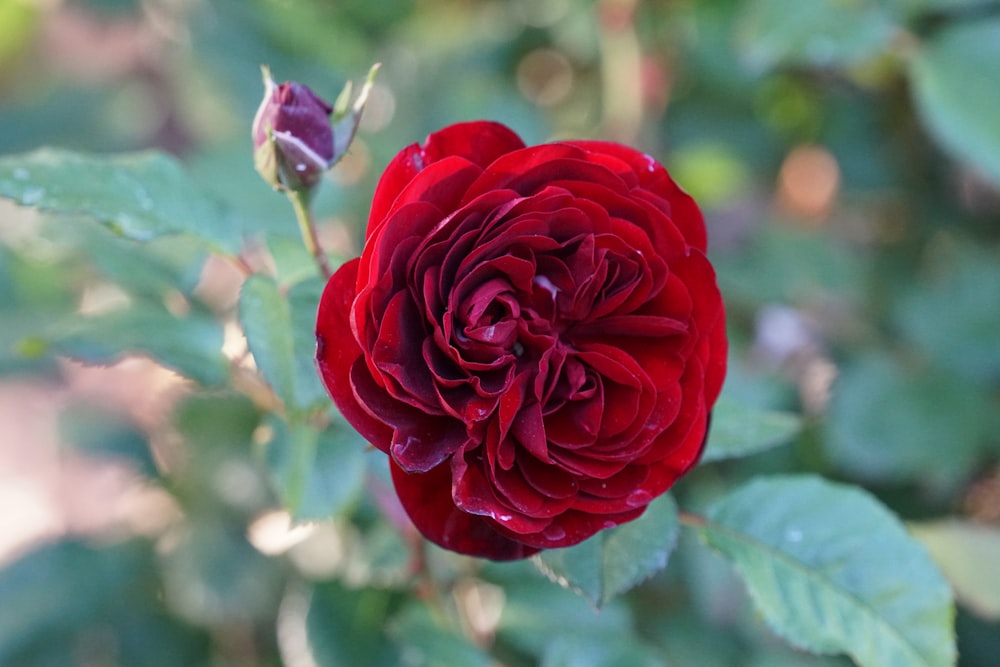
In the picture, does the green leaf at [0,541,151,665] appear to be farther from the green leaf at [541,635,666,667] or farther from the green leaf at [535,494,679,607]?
the green leaf at [535,494,679,607]

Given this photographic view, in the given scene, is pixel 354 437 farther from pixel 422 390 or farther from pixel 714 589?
pixel 714 589

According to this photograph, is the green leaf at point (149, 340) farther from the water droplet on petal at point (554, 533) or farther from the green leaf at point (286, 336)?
the water droplet on petal at point (554, 533)

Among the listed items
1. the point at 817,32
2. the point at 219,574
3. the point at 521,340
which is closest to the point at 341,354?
the point at 521,340

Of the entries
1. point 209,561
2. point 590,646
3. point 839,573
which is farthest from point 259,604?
point 839,573

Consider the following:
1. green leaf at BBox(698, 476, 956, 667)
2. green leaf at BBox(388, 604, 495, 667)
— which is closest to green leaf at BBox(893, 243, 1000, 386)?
green leaf at BBox(698, 476, 956, 667)

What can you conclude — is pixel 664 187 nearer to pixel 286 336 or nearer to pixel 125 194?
pixel 286 336

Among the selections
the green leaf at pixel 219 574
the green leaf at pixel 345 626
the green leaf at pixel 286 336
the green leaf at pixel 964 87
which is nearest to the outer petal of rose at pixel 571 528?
the green leaf at pixel 286 336
